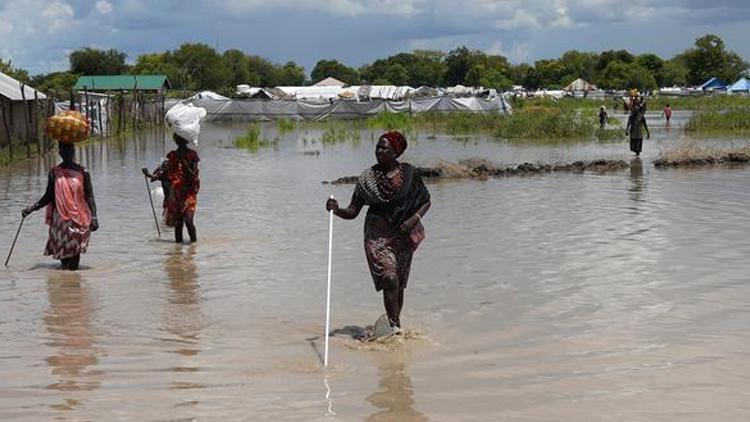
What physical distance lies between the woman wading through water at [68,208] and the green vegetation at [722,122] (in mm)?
Result: 31087

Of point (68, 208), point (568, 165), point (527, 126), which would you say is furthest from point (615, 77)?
point (68, 208)

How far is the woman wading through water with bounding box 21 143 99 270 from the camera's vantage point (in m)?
9.60

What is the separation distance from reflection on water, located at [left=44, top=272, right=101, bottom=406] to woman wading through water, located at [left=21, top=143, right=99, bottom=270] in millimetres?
296

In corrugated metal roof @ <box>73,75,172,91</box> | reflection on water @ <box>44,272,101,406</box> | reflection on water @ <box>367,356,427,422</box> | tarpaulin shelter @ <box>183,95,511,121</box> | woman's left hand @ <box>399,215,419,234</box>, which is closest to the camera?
reflection on water @ <box>367,356,427,422</box>

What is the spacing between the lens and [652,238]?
11633mm

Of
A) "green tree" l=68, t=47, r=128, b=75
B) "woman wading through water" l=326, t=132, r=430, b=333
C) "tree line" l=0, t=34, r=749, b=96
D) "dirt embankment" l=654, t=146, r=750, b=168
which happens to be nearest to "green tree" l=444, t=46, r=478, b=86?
"tree line" l=0, t=34, r=749, b=96

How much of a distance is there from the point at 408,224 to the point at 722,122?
3345cm

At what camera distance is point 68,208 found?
961 cm

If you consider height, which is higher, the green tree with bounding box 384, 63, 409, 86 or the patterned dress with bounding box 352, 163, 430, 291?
the green tree with bounding box 384, 63, 409, 86

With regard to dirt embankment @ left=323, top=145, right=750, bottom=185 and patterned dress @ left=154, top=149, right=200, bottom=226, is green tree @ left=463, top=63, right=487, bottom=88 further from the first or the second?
patterned dress @ left=154, top=149, right=200, bottom=226

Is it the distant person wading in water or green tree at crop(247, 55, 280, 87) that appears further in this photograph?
green tree at crop(247, 55, 280, 87)

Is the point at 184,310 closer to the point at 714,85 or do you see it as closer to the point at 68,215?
the point at 68,215

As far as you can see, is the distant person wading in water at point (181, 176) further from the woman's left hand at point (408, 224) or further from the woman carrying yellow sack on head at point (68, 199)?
the woman's left hand at point (408, 224)

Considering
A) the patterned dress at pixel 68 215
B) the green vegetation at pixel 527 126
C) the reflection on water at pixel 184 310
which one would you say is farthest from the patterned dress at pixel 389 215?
the green vegetation at pixel 527 126
